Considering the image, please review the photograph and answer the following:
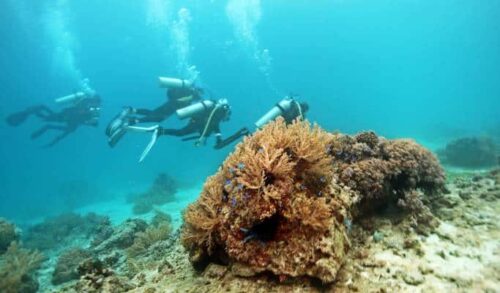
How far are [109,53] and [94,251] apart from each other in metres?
87.4

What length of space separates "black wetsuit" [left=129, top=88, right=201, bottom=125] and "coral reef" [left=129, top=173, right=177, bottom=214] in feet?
21.3

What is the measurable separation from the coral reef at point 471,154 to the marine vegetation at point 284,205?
13.1 m

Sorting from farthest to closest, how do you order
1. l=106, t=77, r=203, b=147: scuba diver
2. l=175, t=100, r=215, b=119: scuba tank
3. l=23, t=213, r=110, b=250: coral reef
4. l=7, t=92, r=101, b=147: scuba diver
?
l=7, t=92, r=101, b=147: scuba diver < l=23, t=213, r=110, b=250: coral reef < l=106, t=77, r=203, b=147: scuba diver < l=175, t=100, r=215, b=119: scuba tank

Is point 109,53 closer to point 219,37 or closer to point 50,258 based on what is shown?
point 219,37

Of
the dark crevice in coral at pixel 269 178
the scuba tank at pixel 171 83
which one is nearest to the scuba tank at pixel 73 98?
the scuba tank at pixel 171 83

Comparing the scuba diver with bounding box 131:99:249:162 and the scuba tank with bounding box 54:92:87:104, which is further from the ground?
the scuba tank with bounding box 54:92:87:104

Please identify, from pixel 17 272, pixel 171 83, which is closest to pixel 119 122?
pixel 171 83

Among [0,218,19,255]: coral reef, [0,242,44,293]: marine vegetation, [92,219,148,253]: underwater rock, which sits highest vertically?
[0,218,19,255]: coral reef

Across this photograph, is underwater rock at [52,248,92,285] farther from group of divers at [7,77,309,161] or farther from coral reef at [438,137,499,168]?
coral reef at [438,137,499,168]

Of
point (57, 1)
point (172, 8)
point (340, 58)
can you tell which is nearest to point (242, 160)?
point (57, 1)

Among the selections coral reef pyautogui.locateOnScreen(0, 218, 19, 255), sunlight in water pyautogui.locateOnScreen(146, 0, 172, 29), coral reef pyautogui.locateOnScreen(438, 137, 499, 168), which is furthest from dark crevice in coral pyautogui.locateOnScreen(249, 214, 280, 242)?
sunlight in water pyautogui.locateOnScreen(146, 0, 172, 29)

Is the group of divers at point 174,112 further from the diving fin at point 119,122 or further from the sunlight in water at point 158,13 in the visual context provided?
the sunlight in water at point 158,13

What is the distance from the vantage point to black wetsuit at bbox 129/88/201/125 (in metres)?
14.1

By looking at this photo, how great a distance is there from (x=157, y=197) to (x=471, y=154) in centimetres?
1855
